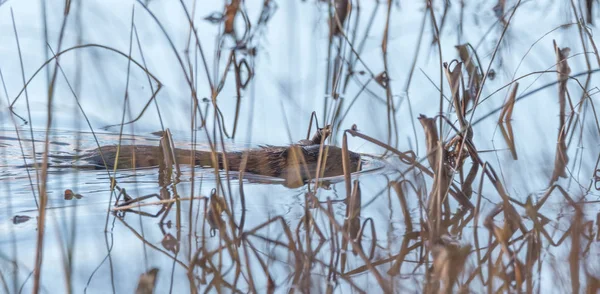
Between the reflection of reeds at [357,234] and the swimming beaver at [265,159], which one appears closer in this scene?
the reflection of reeds at [357,234]

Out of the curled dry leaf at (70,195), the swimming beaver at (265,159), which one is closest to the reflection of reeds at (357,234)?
the curled dry leaf at (70,195)

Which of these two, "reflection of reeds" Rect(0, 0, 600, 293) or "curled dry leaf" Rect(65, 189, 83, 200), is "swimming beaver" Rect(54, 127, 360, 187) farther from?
"curled dry leaf" Rect(65, 189, 83, 200)

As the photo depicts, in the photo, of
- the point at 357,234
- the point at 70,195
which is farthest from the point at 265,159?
the point at 357,234

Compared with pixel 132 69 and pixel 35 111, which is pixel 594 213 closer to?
pixel 132 69

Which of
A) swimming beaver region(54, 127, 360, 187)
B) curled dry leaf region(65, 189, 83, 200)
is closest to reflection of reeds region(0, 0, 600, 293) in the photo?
curled dry leaf region(65, 189, 83, 200)

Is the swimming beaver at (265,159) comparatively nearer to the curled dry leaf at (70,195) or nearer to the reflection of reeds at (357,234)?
the reflection of reeds at (357,234)

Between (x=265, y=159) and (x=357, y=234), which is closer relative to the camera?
(x=357, y=234)

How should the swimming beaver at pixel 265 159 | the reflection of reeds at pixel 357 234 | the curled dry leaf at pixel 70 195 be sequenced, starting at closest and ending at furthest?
the reflection of reeds at pixel 357 234, the curled dry leaf at pixel 70 195, the swimming beaver at pixel 265 159

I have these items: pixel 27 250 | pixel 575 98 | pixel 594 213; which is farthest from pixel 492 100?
pixel 27 250

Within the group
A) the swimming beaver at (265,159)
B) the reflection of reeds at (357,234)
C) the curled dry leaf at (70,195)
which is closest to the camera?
the reflection of reeds at (357,234)

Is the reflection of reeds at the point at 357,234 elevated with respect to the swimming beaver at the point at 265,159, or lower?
lower

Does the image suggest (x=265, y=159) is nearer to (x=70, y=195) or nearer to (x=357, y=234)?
(x=70, y=195)

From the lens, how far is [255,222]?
2578 mm

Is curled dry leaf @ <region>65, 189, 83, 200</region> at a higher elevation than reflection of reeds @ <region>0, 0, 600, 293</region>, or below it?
higher
